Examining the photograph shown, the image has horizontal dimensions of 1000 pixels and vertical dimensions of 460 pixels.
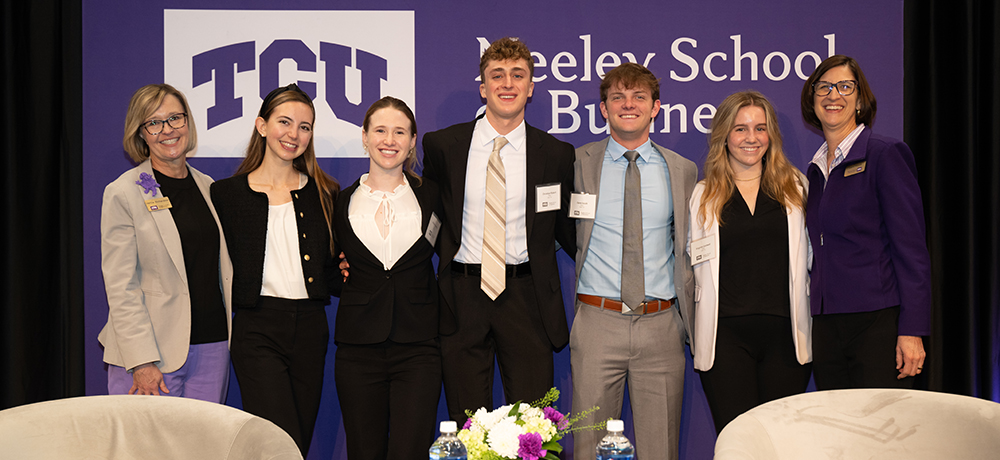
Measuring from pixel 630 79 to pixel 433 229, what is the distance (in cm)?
122

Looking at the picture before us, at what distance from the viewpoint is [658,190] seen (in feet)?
10.5

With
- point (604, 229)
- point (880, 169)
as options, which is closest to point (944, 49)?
point (880, 169)

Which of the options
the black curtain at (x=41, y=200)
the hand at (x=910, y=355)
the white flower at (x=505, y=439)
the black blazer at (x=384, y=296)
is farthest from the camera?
the black curtain at (x=41, y=200)

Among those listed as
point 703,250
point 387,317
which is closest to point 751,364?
point 703,250

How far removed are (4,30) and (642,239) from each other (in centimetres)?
378

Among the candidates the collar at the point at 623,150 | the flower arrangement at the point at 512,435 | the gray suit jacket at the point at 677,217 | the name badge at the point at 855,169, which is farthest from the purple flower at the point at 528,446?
the name badge at the point at 855,169

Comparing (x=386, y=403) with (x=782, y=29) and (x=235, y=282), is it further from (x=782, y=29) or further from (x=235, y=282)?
(x=782, y=29)

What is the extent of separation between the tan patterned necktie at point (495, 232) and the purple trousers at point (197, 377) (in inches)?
52.1

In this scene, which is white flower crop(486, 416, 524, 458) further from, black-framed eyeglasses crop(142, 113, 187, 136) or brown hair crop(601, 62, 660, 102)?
black-framed eyeglasses crop(142, 113, 187, 136)

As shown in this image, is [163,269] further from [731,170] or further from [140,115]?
[731,170]

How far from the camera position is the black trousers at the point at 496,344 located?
10.1 feet

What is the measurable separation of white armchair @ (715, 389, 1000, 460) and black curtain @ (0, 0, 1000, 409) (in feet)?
7.34

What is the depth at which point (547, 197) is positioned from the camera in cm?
316

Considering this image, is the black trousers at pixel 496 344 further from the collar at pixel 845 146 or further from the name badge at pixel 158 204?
the collar at pixel 845 146
